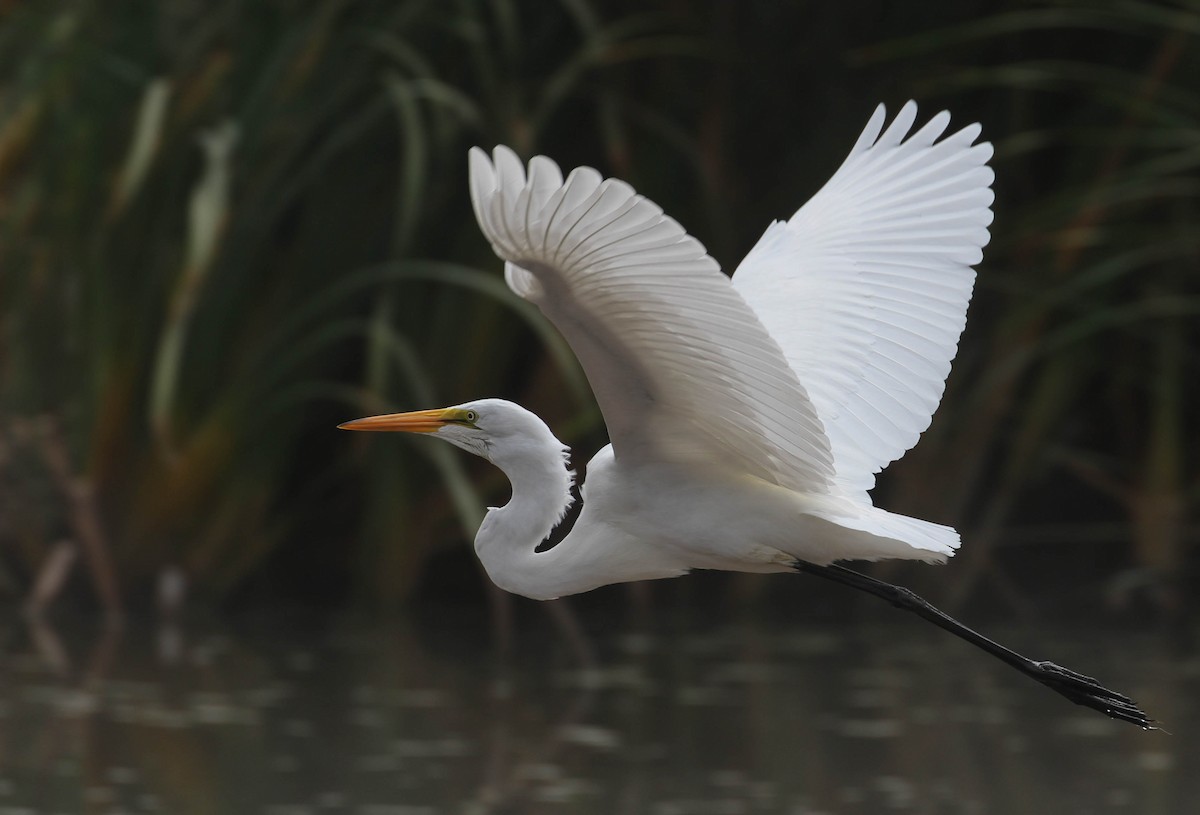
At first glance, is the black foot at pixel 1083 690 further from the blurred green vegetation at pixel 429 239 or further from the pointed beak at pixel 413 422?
the blurred green vegetation at pixel 429 239

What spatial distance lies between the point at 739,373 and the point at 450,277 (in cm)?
329

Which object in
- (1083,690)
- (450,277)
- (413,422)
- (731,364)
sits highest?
(450,277)

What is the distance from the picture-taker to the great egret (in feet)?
9.16

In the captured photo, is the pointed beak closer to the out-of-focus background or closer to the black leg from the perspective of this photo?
the black leg

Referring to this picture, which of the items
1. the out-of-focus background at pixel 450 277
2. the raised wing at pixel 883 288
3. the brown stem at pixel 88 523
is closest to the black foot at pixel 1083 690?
the raised wing at pixel 883 288

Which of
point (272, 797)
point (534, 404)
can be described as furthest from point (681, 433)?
point (534, 404)

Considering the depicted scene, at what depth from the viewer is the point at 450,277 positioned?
625cm

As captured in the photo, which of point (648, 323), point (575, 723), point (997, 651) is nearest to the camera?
point (648, 323)

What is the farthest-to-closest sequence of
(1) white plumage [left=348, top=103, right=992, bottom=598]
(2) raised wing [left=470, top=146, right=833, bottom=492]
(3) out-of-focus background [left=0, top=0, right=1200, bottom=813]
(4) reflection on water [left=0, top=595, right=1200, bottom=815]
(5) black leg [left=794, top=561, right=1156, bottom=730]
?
(3) out-of-focus background [left=0, top=0, right=1200, bottom=813] < (4) reflection on water [left=0, top=595, right=1200, bottom=815] < (5) black leg [left=794, top=561, right=1156, bottom=730] < (1) white plumage [left=348, top=103, right=992, bottom=598] < (2) raised wing [left=470, top=146, right=833, bottom=492]

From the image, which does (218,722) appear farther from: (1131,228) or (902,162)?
(1131,228)

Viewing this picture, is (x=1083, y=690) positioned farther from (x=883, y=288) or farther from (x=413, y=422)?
(x=413, y=422)

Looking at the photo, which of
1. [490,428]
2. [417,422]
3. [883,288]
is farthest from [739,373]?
[883,288]

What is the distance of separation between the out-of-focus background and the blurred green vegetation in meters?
0.01

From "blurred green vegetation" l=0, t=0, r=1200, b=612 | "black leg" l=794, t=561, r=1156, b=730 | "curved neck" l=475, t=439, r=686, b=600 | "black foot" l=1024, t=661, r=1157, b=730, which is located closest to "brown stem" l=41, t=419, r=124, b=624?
"blurred green vegetation" l=0, t=0, r=1200, b=612
